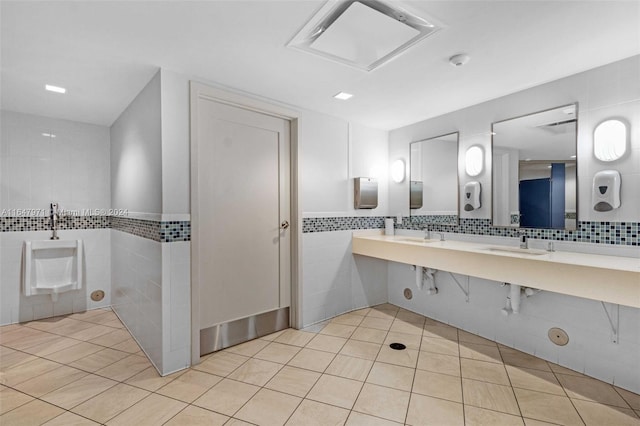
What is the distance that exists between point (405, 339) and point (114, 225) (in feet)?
11.9

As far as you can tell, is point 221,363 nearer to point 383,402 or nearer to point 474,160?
point 383,402

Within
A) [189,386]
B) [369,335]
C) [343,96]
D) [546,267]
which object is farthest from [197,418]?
[343,96]

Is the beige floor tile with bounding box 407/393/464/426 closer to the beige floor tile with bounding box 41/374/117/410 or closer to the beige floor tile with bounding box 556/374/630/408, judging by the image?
the beige floor tile with bounding box 556/374/630/408

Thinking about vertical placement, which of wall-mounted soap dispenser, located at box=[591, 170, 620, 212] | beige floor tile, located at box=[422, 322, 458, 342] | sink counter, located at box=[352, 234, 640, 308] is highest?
wall-mounted soap dispenser, located at box=[591, 170, 620, 212]

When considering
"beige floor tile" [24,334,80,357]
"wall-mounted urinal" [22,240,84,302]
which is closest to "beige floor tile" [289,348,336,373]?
"beige floor tile" [24,334,80,357]

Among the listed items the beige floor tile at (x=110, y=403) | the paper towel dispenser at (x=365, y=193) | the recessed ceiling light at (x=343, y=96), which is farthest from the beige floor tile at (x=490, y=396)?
the recessed ceiling light at (x=343, y=96)

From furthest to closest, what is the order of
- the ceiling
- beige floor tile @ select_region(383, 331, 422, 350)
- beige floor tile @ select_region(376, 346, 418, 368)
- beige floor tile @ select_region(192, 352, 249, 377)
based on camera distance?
1. beige floor tile @ select_region(383, 331, 422, 350)
2. beige floor tile @ select_region(376, 346, 418, 368)
3. beige floor tile @ select_region(192, 352, 249, 377)
4. the ceiling

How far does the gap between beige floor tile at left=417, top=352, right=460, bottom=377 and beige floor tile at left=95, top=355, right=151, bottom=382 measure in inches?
88.1

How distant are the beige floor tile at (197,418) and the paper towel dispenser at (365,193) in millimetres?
2516

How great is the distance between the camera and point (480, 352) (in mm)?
2695

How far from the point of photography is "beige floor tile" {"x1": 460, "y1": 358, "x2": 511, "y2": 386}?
2.26 metres

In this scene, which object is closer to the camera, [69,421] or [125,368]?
[69,421]

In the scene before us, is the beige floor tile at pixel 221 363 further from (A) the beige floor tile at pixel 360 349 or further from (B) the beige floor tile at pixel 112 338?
(B) the beige floor tile at pixel 112 338

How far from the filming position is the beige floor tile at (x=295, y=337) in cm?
290
